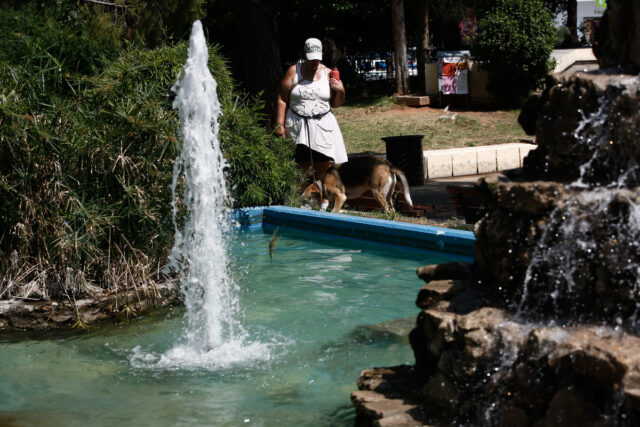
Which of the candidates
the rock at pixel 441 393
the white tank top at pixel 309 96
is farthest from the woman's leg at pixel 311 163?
the rock at pixel 441 393

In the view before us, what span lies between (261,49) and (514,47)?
10098 millimetres

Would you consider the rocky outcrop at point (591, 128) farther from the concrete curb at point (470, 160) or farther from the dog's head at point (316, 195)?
the concrete curb at point (470, 160)

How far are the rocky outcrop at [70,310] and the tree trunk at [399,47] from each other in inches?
731

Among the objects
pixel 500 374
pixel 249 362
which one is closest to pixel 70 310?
pixel 249 362

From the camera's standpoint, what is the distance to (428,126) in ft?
64.1

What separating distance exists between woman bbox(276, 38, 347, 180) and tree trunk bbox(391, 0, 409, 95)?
14.3 m

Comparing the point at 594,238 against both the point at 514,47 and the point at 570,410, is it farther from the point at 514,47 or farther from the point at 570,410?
the point at 514,47

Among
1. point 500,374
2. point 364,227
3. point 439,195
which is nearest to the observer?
point 500,374

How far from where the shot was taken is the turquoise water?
4.22 meters

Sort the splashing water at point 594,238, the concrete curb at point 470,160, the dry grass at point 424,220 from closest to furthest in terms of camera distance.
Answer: the splashing water at point 594,238, the dry grass at point 424,220, the concrete curb at point 470,160

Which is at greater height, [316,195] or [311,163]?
[311,163]

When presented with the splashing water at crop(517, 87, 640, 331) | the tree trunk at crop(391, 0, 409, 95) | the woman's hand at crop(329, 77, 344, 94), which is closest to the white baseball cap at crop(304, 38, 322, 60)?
the woman's hand at crop(329, 77, 344, 94)

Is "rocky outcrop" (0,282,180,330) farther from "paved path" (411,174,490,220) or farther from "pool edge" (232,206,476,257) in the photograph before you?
"paved path" (411,174,490,220)

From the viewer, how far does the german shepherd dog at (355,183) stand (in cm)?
928
